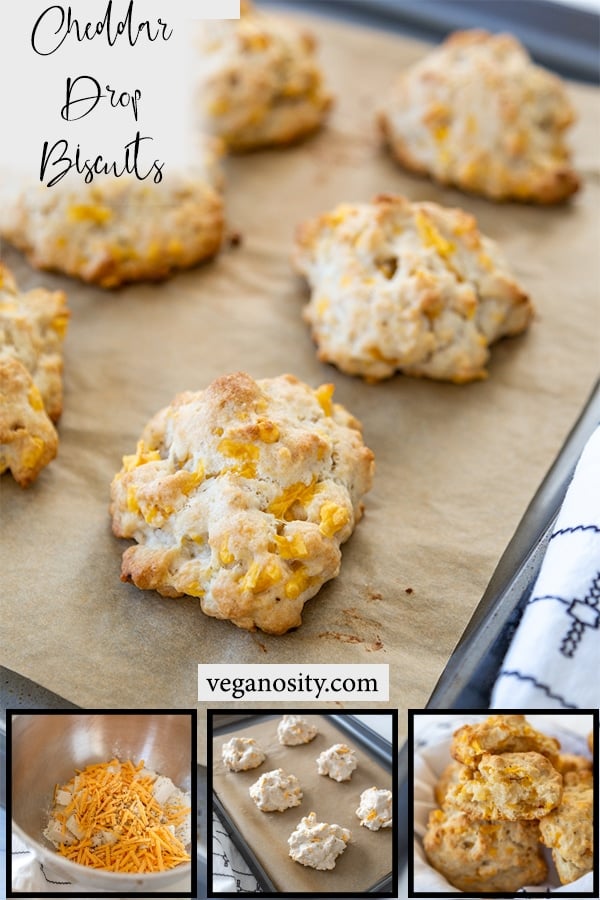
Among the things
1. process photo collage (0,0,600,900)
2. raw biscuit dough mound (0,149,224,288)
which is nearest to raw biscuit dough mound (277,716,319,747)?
process photo collage (0,0,600,900)

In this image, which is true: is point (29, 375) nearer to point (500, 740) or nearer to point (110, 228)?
point (110, 228)

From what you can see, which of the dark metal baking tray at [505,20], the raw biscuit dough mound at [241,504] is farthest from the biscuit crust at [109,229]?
the dark metal baking tray at [505,20]

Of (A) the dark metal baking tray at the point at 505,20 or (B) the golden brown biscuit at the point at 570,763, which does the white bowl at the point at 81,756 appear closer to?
(B) the golden brown biscuit at the point at 570,763

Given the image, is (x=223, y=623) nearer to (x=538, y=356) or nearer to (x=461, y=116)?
(x=538, y=356)

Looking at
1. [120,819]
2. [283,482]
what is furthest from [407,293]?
[120,819]

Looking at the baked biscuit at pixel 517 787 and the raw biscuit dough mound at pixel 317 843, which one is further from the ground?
the baked biscuit at pixel 517 787

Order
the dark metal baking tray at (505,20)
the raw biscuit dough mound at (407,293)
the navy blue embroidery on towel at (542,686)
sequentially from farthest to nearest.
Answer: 1. the dark metal baking tray at (505,20)
2. the raw biscuit dough mound at (407,293)
3. the navy blue embroidery on towel at (542,686)
